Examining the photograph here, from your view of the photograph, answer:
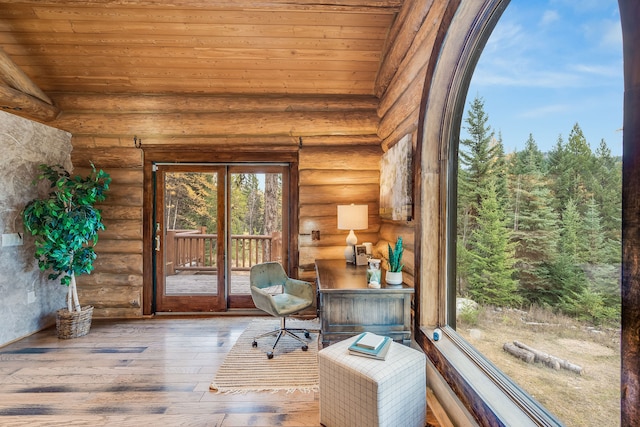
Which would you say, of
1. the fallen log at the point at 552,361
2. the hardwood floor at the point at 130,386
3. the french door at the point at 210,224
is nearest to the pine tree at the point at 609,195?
the fallen log at the point at 552,361

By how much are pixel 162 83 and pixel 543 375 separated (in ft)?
15.2

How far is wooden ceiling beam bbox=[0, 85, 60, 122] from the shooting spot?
3.35 meters

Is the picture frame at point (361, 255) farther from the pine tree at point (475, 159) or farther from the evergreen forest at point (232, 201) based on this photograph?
the pine tree at point (475, 159)

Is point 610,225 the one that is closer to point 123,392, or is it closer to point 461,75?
point 461,75

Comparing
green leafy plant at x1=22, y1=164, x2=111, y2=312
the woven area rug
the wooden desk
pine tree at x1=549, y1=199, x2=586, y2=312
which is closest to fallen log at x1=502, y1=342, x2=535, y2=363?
pine tree at x1=549, y1=199, x2=586, y2=312

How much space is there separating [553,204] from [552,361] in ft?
2.43

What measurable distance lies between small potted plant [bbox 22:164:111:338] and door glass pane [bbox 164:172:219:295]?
0.85m

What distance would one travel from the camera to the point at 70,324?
3.34 meters

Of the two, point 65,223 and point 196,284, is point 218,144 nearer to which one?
point 65,223

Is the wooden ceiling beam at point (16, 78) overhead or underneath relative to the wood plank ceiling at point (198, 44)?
underneath

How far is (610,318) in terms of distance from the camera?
113cm

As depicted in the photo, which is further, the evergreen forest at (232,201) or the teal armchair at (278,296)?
the evergreen forest at (232,201)

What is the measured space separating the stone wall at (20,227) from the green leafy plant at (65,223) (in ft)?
0.51

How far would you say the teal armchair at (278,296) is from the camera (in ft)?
9.84
